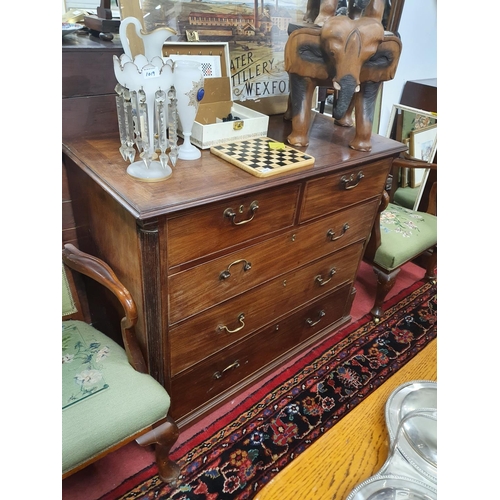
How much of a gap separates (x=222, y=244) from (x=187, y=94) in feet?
1.46

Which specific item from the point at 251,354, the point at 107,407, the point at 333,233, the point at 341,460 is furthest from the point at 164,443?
the point at 333,233

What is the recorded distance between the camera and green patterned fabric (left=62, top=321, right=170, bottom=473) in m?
1.02

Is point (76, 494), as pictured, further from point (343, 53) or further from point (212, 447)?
point (343, 53)

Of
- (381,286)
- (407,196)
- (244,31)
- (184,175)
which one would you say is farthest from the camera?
(407,196)

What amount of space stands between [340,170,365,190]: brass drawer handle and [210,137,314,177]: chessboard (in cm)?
20

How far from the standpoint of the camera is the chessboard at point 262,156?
1.23 metres

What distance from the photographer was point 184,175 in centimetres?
116

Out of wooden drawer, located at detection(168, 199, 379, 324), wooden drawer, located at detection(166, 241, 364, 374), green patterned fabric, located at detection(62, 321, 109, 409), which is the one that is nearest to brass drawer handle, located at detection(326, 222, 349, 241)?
wooden drawer, located at detection(168, 199, 379, 324)

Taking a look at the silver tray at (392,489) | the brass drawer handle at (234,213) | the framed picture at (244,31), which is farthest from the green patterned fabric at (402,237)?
the silver tray at (392,489)

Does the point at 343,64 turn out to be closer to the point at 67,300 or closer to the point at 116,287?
the point at 116,287

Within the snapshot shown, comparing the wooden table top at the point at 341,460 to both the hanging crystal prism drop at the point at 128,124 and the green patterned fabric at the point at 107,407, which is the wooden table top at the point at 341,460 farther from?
the hanging crystal prism drop at the point at 128,124

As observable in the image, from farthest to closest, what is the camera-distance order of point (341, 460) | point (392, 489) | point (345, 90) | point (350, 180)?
point (350, 180) → point (345, 90) → point (341, 460) → point (392, 489)

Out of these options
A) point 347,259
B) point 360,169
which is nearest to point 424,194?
point 347,259

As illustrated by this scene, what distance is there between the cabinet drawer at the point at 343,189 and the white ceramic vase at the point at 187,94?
0.42 m
